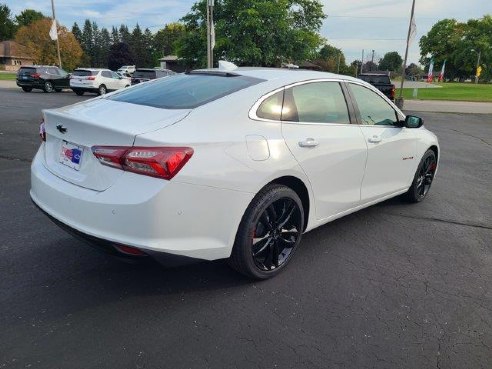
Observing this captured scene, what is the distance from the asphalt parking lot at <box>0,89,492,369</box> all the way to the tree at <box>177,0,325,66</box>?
3230 cm

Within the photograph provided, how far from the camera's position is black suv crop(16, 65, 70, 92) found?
25.6 metres

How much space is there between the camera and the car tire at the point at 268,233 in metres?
3.02

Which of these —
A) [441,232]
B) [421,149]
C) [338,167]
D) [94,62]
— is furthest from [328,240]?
[94,62]

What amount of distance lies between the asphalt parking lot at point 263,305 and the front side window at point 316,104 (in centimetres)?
120

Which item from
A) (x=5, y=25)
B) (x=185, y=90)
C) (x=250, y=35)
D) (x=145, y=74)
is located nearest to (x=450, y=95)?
(x=250, y=35)

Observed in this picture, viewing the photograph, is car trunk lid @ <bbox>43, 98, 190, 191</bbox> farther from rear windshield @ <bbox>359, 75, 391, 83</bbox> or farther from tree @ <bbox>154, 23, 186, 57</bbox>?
tree @ <bbox>154, 23, 186, 57</bbox>

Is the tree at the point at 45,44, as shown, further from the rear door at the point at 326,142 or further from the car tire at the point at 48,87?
the rear door at the point at 326,142

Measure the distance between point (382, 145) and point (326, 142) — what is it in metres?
0.98

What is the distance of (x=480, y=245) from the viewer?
4.17 metres

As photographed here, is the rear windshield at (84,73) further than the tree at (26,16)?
No

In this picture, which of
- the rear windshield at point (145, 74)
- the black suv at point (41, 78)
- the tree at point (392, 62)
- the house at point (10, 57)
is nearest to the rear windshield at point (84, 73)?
the rear windshield at point (145, 74)

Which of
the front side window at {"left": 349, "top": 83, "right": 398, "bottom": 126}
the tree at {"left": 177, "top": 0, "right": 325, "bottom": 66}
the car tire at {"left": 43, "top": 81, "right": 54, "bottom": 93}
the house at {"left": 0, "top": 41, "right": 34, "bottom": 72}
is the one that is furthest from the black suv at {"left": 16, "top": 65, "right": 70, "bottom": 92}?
the house at {"left": 0, "top": 41, "right": 34, "bottom": 72}

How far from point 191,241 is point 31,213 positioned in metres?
2.64

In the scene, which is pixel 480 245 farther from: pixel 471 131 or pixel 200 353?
pixel 471 131
